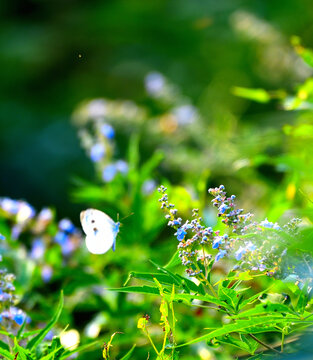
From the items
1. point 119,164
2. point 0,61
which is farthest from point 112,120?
point 0,61

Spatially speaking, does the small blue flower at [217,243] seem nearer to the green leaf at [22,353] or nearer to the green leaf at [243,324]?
the green leaf at [243,324]

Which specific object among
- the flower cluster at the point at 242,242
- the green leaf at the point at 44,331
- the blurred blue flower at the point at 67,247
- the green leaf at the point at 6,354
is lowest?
the blurred blue flower at the point at 67,247

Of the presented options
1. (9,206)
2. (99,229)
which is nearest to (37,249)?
(9,206)

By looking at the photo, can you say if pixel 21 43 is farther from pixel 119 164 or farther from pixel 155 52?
pixel 119 164

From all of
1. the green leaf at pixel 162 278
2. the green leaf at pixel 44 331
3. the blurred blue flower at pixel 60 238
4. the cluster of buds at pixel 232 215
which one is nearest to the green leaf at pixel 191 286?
the green leaf at pixel 162 278

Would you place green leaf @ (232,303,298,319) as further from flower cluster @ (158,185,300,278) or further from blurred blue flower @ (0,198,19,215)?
blurred blue flower @ (0,198,19,215)
